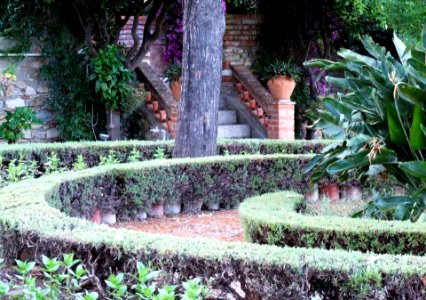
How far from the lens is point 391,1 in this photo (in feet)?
43.3

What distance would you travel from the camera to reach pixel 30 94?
38.4ft

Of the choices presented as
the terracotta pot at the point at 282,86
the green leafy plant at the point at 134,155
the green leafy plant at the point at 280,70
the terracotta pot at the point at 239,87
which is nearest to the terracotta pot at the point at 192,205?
the green leafy plant at the point at 134,155

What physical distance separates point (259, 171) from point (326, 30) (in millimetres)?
7202

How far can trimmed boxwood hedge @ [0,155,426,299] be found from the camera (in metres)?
3.08

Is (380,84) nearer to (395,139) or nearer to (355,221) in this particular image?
(395,139)

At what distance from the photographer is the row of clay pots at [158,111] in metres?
12.0

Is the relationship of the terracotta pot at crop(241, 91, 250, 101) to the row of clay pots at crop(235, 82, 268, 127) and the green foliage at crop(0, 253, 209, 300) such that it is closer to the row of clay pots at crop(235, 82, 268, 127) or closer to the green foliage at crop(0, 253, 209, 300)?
the row of clay pots at crop(235, 82, 268, 127)

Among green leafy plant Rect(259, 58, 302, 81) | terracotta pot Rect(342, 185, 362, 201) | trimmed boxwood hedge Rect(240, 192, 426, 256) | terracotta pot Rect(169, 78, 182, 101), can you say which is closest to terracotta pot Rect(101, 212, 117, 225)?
trimmed boxwood hedge Rect(240, 192, 426, 256)

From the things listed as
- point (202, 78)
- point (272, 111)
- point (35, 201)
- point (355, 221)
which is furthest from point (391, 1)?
point (35, 201)

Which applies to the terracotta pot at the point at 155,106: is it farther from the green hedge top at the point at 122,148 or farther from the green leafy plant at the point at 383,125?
the green leafy plant at the point at 383,125

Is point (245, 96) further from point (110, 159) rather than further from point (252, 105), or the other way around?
point (110, 159)

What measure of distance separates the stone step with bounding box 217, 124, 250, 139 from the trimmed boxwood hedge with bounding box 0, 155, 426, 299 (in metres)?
8.76

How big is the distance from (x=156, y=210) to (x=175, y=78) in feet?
17.5

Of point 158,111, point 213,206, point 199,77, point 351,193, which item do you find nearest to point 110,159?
point 213,206
